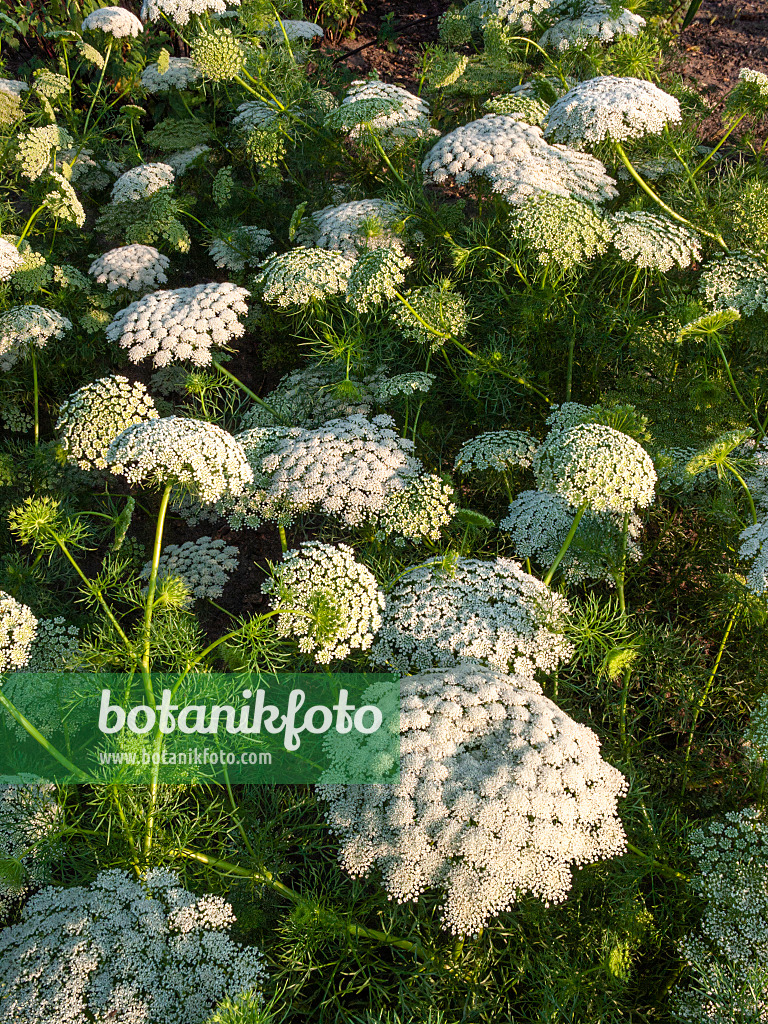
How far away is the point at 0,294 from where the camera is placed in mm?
5676

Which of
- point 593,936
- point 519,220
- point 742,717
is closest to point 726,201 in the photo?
point 519,220

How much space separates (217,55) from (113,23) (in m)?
2.03

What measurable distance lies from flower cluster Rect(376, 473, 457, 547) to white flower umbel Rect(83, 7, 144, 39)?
5.78 m

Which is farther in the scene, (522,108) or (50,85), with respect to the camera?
(50,85)

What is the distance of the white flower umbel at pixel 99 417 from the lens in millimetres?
4160

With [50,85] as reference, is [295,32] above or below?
above

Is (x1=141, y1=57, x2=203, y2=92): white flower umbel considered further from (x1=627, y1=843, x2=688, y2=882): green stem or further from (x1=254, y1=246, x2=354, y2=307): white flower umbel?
(x1=627, y1=843, x2=688, y2=882): green stem

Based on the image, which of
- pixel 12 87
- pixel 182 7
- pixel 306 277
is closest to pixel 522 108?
pixel 306 277

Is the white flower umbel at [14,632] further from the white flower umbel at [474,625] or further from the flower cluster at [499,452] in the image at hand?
the flower cluster at [499,452]

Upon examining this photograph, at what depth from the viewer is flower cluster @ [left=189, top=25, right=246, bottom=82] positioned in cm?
566

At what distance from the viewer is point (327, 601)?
3.33m

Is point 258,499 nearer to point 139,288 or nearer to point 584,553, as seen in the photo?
point 584,553

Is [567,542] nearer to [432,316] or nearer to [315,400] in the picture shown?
[432,316]

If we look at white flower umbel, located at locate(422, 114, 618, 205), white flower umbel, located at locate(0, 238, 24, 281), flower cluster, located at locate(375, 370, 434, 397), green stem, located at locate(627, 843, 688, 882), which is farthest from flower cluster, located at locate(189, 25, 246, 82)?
green stem, located at locate(627, 843, 688, 882)
